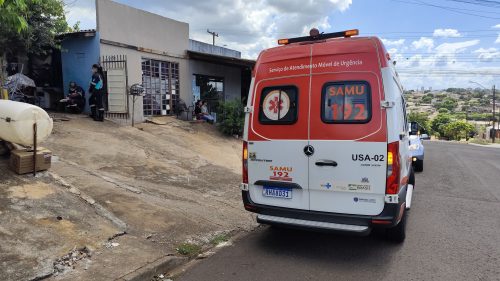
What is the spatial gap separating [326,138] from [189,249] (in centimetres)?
220

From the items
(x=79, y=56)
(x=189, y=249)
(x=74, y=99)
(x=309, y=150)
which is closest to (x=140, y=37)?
(x=79, y=56)

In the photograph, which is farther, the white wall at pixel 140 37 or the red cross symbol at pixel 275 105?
the white wall at pixel 140 37

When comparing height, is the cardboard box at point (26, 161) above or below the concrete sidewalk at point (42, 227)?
above

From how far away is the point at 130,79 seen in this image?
43.8 ft

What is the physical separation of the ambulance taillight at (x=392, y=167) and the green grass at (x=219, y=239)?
2.34m

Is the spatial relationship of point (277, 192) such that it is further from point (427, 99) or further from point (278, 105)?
point (427, 99)

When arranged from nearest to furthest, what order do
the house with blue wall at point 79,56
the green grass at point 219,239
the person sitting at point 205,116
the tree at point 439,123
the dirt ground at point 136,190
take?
1. the dirt ground at point 136,190
2. the green grass at point 219,239
3. the house with blue wall at point 79,56
4. the person sitting at point 205,116
5. the tree at point 439,123

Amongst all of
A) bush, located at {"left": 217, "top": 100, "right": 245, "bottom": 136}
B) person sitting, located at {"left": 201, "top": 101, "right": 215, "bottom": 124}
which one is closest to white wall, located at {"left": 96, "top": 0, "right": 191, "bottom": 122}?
person sitting, located at {"left": 201, "top": 101, "right": 215, "bottom": 124}

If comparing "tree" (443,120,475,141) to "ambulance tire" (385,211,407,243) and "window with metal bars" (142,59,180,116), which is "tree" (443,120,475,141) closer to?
"window with metal bars" (142,59,180,116)

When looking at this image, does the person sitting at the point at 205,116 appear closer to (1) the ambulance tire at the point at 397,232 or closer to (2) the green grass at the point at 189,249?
(2) the green grass at the point at 189,249

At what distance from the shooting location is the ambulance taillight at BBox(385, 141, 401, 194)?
163 inches

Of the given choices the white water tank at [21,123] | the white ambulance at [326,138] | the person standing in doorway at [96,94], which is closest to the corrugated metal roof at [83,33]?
the person standing in doorway at [96,94]

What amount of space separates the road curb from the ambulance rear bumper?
3.81 ft

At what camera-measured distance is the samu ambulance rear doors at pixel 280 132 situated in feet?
15.2
